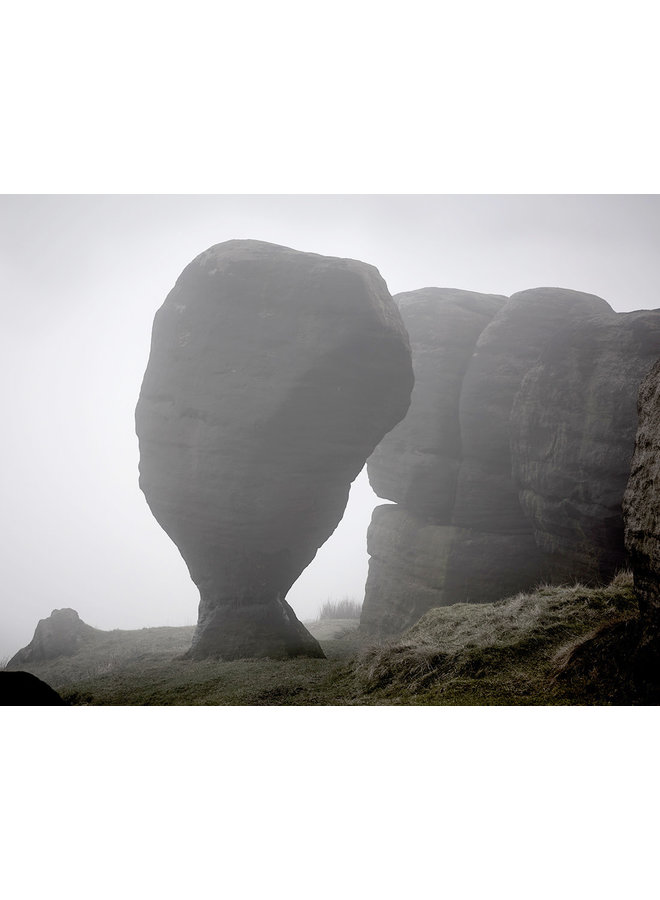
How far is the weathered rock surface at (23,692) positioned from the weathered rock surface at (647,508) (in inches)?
229

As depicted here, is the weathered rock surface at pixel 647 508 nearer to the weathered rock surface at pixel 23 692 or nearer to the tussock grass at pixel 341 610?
the weathered rock surface at pixel 23 692

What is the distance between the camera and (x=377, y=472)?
55.3ft

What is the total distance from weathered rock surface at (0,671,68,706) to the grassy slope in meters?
0.85

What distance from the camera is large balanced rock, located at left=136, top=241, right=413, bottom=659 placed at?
11.1 m

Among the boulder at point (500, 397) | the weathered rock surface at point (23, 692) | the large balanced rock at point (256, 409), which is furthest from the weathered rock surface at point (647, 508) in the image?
the boulder at point (500, 397)

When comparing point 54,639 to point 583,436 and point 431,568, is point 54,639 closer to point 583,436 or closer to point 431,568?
point 431,568

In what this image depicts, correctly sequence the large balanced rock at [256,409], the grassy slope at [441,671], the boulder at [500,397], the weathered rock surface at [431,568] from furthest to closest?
the boulder at [500,397] < the weathered rock surface at [431,568] < the large balanced rock at [256,409] < the grassy slope at [441,671]

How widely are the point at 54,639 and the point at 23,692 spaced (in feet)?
27.5

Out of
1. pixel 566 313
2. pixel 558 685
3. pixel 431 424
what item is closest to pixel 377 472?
pixel 431 424

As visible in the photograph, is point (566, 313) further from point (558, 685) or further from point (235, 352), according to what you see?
point (558, 685)

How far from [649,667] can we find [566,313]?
10.4 metres

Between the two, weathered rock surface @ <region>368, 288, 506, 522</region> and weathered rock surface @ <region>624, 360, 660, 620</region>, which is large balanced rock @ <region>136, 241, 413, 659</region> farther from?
weathered rock surface @ <region>624, 360, 660, 620</region>

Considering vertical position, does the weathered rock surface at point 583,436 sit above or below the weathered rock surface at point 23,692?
above

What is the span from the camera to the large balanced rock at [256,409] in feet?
36.3
